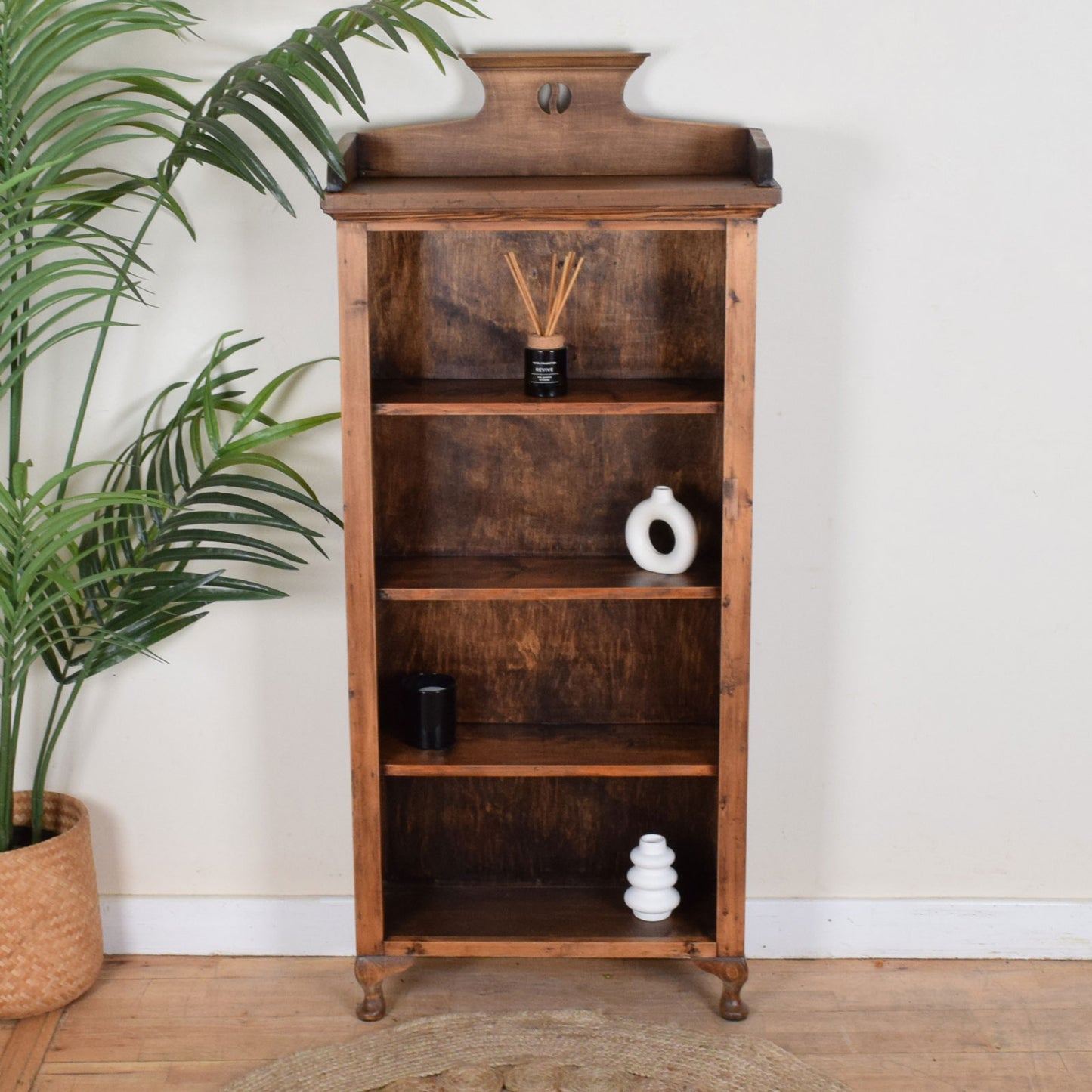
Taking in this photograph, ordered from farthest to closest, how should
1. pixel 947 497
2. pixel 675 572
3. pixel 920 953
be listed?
pixel 920 953 < pixel 947 497 < pixel 675 572

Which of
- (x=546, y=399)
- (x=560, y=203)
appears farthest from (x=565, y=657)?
(x=560, y=203)

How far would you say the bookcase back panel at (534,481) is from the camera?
2715 millimetres

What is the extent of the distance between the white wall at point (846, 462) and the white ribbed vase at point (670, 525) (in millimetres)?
276

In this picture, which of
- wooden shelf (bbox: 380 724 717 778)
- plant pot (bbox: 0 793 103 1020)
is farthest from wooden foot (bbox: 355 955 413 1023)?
plant pot (bbox: 0 793 103 1020)

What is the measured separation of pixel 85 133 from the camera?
7.82 feet

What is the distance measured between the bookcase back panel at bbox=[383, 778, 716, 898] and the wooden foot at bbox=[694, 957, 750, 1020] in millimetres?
252

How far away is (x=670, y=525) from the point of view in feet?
8.61

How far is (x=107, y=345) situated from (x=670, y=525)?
1.19 meters

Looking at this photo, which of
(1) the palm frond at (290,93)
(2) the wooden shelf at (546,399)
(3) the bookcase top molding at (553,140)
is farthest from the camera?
(3) the bookcase top molding at (553,140)

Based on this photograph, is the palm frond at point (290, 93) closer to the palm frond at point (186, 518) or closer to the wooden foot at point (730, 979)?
the palm frond at point (186, 518)

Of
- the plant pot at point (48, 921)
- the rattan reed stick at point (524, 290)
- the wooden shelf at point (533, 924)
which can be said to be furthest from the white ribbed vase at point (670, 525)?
the plant pot at point (48, 921)

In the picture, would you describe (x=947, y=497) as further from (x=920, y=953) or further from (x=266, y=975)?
(x=266, y=975)

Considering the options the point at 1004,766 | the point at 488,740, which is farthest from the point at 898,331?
the point at 488,740

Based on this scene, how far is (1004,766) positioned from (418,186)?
1.73 meters
